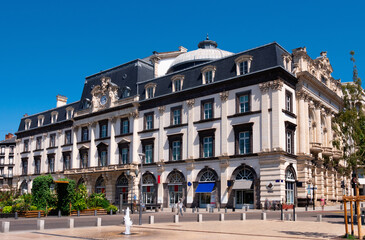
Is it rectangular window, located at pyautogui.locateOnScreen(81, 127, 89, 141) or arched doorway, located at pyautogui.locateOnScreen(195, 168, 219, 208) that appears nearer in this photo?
arched doorway, located at pyautogui.locateOnScreen(195, 168, 219, 208)

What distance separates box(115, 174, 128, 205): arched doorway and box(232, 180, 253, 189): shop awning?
17.1 m

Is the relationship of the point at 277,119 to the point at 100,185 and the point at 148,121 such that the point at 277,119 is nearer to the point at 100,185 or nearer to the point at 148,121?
the point at 148,121

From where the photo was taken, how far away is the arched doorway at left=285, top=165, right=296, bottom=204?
4419 cm

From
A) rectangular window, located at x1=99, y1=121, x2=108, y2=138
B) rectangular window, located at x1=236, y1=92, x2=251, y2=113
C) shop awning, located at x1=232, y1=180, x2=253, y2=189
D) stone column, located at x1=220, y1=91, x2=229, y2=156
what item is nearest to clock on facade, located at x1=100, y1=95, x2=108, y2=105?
rectangular window, located at x1=99, y1=121, x2=108, y2=138

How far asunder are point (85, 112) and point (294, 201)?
34674 millimetres

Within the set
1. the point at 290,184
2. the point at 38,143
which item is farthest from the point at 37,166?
the point at 290,184

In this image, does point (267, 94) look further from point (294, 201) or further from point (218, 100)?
point (294, 201)

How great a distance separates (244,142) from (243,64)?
8914 mm

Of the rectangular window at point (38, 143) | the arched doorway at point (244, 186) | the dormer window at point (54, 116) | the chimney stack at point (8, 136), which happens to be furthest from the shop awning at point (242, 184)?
the chimney stack at point (8, 136)

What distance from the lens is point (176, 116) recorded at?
53156mm

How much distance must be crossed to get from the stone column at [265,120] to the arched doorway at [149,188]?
54.2 feet

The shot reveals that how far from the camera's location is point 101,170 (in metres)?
58.5

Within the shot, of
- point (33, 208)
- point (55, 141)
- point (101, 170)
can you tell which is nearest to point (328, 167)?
point (101, 170)

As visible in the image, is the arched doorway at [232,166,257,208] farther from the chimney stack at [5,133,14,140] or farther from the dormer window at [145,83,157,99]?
the chimney stack at [5,133,14,140]
